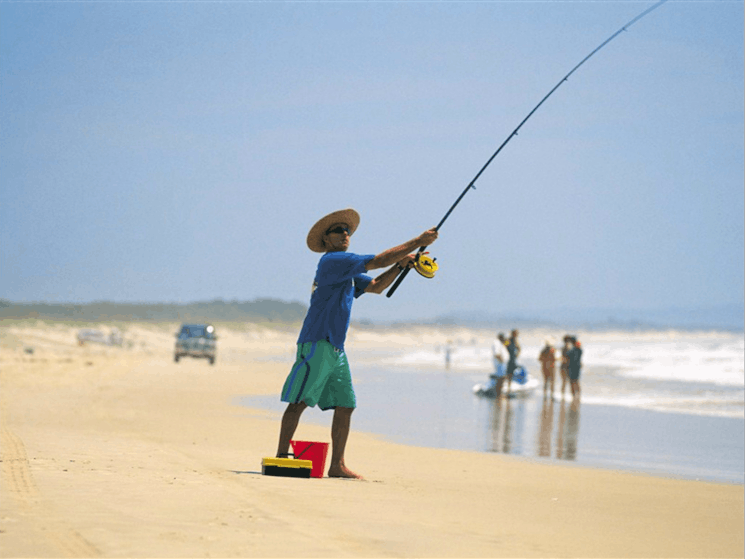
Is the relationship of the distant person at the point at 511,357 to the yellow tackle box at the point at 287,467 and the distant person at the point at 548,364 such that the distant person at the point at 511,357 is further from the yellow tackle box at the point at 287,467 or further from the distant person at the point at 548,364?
the yellow tackle box at the point at 287,467

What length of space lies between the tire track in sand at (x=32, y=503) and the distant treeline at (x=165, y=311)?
57.4 meters

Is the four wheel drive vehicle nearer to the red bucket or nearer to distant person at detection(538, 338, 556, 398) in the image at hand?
distant person at detection(538, 338, 556, 398)

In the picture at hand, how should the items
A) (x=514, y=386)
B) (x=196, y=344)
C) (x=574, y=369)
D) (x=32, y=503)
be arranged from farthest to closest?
(x=196, y=344) → (x=514, y=386) → (x=574, y=369) → (x=32, y=503)

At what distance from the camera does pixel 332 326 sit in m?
6.67

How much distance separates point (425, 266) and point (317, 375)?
96 cm

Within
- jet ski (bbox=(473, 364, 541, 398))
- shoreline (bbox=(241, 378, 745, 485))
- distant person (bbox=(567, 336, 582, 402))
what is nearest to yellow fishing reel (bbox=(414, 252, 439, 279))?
shoreline (bbox=(241, 378, 745, 485))

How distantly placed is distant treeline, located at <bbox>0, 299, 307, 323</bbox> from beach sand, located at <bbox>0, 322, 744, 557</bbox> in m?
55.2

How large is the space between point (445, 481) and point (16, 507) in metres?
3.69

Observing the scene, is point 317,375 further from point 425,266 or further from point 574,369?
point 574,369

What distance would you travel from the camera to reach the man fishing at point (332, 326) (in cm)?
658

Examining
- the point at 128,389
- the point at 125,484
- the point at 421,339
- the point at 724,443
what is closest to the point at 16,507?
the point at 125,484

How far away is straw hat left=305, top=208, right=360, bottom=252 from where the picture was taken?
22.5ft

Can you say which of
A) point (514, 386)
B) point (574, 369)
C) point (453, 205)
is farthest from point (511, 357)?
point (453, 205)

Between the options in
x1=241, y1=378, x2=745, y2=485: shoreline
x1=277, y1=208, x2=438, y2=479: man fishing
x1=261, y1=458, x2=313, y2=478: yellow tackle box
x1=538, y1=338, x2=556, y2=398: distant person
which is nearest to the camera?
x1=277, y1=208, x2=438, y2=479: man fishing
